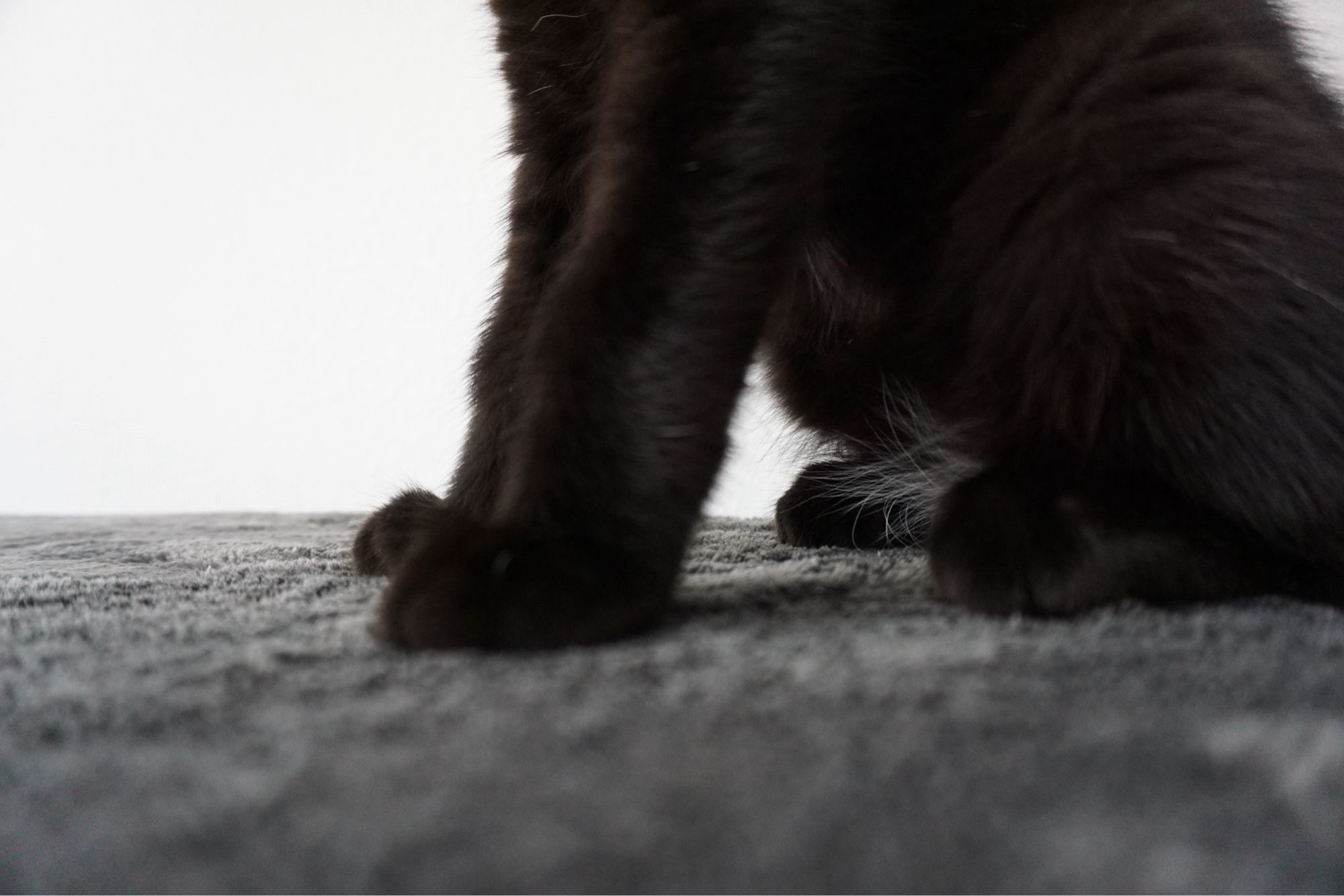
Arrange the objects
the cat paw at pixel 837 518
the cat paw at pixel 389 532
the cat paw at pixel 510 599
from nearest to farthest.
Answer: the cat paw at pixel 510 599 < the cat paw at pixel 389 532 < the cat paw at pixel 837 518

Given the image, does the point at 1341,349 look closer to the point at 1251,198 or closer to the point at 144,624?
the point at 1251,198

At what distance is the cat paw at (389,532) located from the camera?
0.75m

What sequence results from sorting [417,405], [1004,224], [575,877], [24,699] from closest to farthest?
[575,877], [24,699], [1004,224], [417,405]

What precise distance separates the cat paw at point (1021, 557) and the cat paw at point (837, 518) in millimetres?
384

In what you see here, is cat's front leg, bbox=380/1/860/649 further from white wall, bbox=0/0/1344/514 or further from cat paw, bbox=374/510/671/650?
white wall, bbox=0/0/1344/514

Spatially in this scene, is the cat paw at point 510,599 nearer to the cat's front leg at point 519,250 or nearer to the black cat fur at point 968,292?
the black cat fur at point 968,292

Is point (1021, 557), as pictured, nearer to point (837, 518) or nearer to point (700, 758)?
point (700, 758)

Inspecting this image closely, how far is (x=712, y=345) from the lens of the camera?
1.78ft

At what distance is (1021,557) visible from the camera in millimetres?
541

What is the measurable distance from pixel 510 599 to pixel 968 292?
42 centimetres

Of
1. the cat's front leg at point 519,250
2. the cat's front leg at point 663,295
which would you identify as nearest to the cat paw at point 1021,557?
the cat's front leg at point 663,295

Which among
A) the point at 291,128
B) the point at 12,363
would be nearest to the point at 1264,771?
the point at 291,128

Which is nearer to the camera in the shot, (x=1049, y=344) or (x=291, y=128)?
(x=1049, y=344)

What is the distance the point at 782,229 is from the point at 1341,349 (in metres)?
0.36
